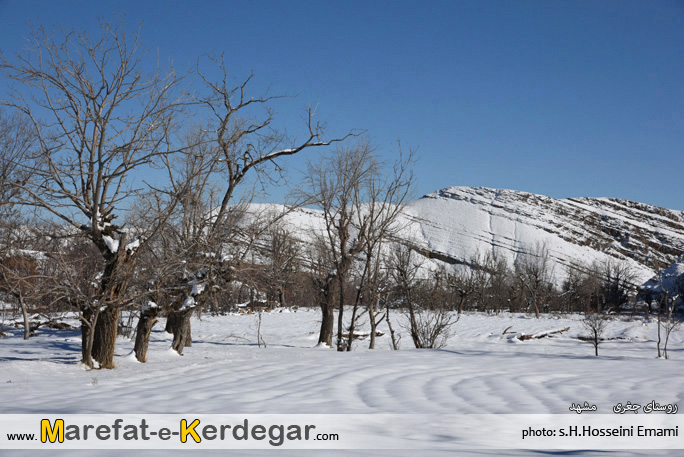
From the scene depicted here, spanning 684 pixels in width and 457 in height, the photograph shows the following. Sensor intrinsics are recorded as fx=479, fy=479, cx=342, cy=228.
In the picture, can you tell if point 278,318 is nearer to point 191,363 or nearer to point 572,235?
point 191,363

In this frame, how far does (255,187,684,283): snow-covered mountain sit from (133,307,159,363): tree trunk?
75.9m

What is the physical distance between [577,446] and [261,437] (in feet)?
7.85

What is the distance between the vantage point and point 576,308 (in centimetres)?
5309

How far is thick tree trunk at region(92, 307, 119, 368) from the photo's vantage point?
793 centimetres

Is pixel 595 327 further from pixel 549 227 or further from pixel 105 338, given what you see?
pixel 549 227

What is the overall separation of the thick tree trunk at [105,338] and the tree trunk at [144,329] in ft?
3.48

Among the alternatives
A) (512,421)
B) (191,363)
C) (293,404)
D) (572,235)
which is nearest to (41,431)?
(293,404)

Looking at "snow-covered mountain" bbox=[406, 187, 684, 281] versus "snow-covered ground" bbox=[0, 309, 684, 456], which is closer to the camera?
"snow-covered ground" bbox=[0, 309, 684, 456]

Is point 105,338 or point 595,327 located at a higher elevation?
point 105,338

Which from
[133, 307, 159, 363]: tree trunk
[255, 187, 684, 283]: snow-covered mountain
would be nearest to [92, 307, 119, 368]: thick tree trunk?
[133, 307, 159, 363]: tree trunk

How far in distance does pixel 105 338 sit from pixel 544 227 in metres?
130

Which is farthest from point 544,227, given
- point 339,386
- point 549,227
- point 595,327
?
point 339,386

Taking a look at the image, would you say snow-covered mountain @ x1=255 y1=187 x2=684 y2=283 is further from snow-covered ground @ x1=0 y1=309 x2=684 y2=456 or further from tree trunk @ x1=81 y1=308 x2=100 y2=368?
snow-covered ground @ x1=0 y1=309 x2=684 y2=456

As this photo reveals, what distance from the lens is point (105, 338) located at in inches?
315
